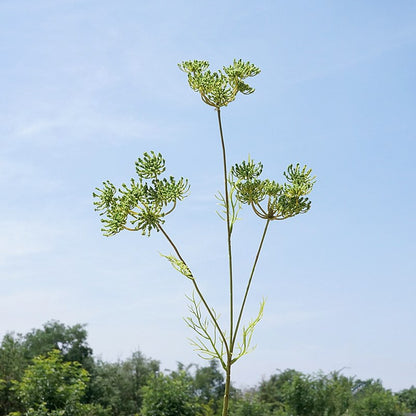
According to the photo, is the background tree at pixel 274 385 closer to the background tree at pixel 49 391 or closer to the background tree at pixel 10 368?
the background tree at pixel 10 368

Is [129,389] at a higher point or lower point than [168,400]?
higher

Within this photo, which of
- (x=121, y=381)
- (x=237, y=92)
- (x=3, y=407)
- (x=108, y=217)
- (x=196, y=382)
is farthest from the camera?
(x=196, y=382)

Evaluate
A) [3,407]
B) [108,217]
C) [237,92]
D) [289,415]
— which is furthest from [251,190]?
[3,407]

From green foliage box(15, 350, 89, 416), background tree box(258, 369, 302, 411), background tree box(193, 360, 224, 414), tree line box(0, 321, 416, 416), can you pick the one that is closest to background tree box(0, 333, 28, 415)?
tree line box(0, 321, 416, 416)

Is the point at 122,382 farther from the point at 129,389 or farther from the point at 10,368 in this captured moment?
the point at 10,368

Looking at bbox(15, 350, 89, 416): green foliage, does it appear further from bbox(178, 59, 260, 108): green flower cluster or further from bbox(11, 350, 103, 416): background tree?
bbox(178, 59, 260, 108): green flower cluster

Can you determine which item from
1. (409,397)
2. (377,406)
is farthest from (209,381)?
(409,397)

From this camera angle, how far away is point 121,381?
16.7 m

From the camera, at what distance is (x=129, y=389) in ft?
54.8

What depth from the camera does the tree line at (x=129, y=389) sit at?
8.47 metres

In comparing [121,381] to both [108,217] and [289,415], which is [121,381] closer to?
[289,415]

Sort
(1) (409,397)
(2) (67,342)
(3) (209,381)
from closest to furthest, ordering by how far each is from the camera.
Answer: (2) (67,342) < (3) (209,381) < (1) (409,397)

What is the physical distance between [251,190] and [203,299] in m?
0.86

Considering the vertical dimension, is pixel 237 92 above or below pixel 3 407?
above
